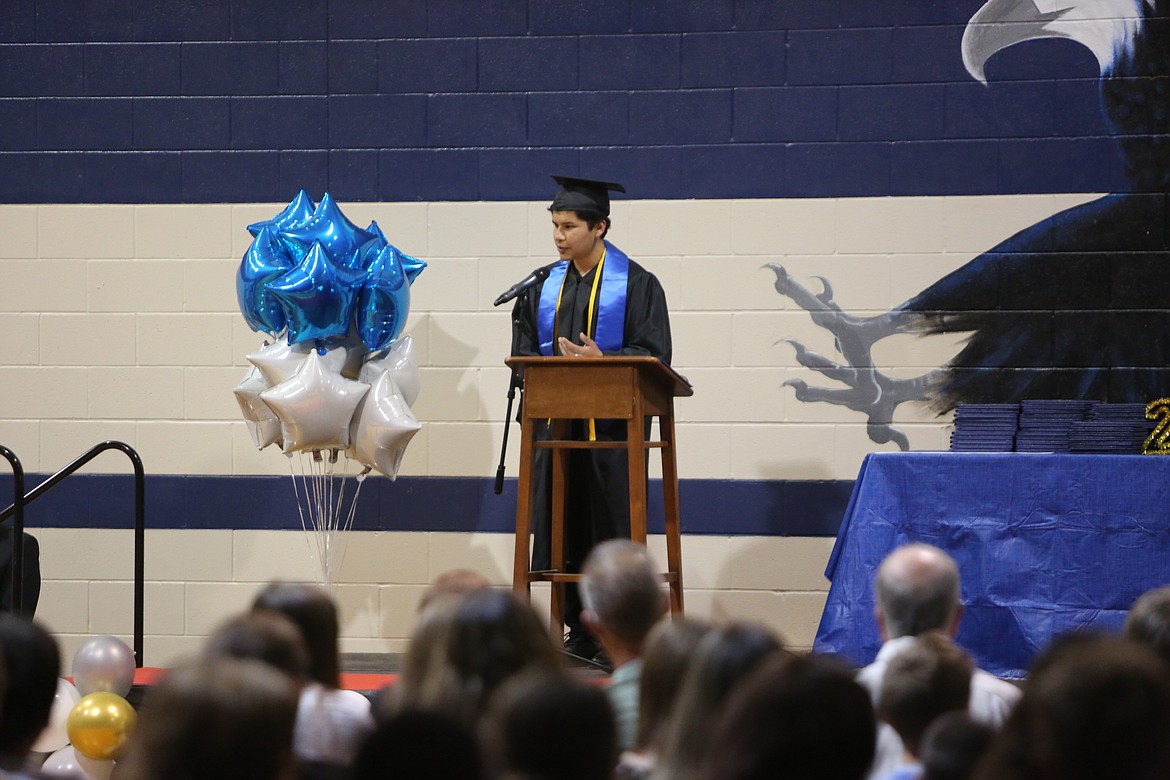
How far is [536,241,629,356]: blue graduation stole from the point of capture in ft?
15.1

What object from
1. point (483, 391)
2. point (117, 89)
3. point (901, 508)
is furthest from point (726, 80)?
point (117, 89)

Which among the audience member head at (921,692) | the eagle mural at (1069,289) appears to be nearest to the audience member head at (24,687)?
the audience member head at (921,692)

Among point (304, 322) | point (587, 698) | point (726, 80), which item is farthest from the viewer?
point (726, 80)

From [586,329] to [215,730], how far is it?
3.44 metres

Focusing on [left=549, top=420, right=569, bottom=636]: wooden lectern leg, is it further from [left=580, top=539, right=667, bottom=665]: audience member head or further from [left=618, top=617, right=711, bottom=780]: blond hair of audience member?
[left=618, top=617, right=711, bottom=780]: blond hair of audience member

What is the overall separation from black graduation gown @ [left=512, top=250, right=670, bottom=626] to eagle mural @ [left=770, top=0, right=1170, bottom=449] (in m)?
0.96

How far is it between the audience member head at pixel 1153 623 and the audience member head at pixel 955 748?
1.67 ft

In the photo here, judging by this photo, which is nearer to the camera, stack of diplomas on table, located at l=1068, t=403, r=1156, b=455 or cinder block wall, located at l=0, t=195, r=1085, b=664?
stack of diplomas on table, located at l=1068, t=403, r=1156, b=455

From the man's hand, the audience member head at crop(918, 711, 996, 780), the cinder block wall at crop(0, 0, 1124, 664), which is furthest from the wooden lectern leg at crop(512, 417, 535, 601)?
the audience member head at crop(918, 711, 996, 780)

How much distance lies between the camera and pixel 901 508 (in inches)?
165

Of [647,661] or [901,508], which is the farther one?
[901,508]

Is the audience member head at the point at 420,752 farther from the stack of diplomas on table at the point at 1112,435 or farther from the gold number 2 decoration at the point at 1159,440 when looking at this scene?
the gold number 2 decoration at the point at 1159,440

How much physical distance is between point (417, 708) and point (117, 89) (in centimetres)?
475

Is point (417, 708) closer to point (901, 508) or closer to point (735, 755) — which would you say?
point (735, 755)
